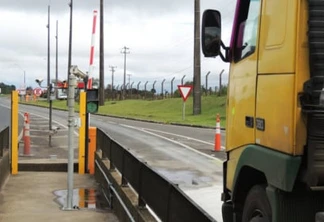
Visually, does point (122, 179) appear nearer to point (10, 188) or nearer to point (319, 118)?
point (10, 188)

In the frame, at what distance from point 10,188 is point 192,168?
4.36 meters

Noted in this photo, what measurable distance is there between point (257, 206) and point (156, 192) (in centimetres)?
167

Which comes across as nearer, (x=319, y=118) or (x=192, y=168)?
(x=319, y=118)

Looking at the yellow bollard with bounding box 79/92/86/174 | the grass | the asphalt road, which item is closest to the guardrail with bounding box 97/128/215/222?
the asphalt road

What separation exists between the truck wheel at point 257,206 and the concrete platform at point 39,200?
394cm

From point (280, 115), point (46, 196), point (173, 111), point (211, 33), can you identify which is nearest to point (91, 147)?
point (46, 196)

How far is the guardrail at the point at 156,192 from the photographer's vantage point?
4281mm

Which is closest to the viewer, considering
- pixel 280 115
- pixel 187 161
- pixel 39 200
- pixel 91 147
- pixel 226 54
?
pixel 280 115

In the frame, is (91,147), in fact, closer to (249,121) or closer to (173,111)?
(249,121)

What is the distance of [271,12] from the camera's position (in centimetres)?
406

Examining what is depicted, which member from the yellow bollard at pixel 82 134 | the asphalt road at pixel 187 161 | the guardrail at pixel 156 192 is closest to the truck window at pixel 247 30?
the guardrail at pixel 156 192

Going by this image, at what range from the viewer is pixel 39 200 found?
30.7ft

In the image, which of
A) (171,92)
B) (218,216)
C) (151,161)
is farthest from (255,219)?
(171,92)

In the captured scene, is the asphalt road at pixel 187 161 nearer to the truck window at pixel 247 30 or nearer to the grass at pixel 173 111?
the truck window at pixel 247 30
